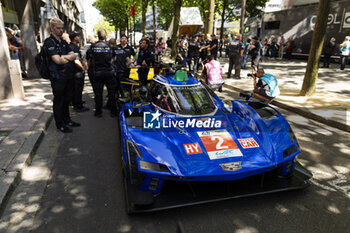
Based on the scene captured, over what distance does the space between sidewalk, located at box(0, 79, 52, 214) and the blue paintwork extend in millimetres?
1577

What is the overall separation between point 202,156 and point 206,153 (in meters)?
0.08

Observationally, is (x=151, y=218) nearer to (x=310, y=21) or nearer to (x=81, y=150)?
(x=81, y=150)

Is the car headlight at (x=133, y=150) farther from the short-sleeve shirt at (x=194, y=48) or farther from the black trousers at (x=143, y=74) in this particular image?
the short-sleeve shirt at (x=194, y=48)

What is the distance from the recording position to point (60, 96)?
492cm

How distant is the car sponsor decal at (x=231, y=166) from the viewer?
270cm

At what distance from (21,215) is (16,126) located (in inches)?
113

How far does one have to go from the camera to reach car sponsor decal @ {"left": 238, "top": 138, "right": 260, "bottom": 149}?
3.10 metres

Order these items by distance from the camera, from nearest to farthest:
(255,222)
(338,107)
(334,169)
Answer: (255,222), (334,169), (338,107)

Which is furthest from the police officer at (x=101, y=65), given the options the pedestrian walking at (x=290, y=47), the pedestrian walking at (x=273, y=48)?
the pedestrian walking at (x=273, y=48)

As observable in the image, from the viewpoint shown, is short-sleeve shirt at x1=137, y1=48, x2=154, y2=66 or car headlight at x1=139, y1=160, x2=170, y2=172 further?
short-sleeve shirt at x1=137, y1=48, x2=154, y2=66

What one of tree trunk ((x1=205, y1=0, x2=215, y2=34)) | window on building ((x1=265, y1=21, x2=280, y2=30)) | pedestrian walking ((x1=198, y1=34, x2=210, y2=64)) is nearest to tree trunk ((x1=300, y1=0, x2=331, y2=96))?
pedestrian walking ((x1=198, y1=34, x2=210, y2=64))

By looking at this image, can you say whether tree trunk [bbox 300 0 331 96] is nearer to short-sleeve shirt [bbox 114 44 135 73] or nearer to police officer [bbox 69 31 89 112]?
short-sleeve shirt [bbox 114 44 135 73]

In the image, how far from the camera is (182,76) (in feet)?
15.1

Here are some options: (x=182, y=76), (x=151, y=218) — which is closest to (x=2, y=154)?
(x=151, y=218)
